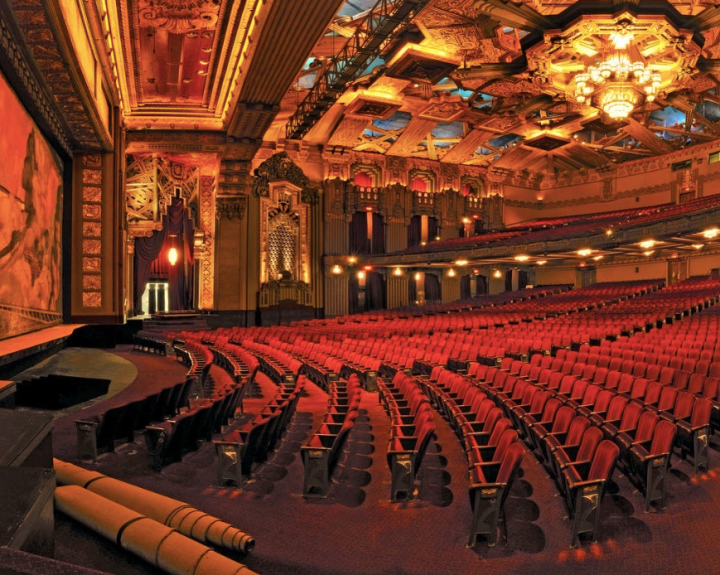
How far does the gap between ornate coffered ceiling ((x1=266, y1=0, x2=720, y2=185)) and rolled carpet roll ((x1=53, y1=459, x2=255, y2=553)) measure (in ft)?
28.4

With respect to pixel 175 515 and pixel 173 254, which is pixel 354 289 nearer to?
pixel 173 254

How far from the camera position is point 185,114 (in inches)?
452

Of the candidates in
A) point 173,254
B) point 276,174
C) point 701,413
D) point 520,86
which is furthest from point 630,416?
point 276,174

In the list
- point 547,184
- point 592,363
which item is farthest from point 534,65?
point 547,184

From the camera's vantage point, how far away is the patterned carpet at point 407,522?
8.06ft

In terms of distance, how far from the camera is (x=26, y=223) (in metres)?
6.36

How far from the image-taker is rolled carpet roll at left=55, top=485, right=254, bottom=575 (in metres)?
1.73

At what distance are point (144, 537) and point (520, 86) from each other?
48.6 ft

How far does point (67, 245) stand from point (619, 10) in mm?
10452

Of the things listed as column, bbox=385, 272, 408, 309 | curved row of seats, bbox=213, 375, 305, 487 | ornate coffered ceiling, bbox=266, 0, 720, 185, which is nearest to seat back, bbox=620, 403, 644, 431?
curved row of seats, bbox=213, 375, 305, 487

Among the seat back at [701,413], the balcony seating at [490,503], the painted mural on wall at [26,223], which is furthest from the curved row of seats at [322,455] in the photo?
the painted mural on wall at [26,223]

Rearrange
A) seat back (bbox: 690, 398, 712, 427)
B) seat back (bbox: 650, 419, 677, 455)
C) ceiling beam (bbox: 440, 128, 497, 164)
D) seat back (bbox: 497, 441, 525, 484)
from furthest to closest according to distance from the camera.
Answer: ceiling beam (bbox: 440, 128, 497, 164), seat back (bbox: 690, 398, 712, 427), seat back (bbox: 650, 419, 677, 455), seat back (bbox: 497, 441, 525, 484)

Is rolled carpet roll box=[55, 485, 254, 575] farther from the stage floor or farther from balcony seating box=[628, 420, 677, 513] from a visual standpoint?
the stage floor

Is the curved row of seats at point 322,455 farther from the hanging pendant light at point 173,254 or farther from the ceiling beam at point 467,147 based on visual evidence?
the ceiling beam at point 467,147
